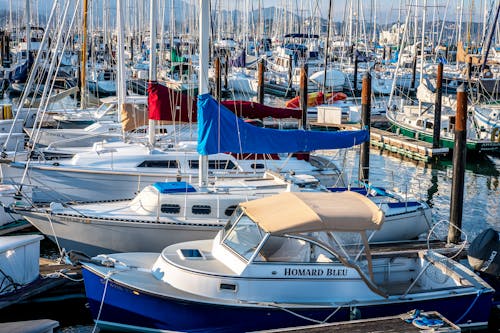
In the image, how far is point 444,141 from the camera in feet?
121

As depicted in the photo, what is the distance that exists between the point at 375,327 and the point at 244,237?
3.12 meters

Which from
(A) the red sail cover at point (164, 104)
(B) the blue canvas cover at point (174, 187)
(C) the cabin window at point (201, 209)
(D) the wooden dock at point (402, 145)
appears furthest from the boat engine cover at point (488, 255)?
(D) the wooden dock at point (402, 145)

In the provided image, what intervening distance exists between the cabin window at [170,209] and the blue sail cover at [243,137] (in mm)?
1500

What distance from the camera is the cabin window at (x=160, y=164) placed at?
23422 millimetres

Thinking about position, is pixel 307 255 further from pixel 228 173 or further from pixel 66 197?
pixel 66 197

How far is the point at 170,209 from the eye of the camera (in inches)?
734

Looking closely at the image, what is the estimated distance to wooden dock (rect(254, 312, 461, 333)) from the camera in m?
13.3

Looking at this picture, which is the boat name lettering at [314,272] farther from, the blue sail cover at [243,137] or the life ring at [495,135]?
the life ring at [495,135]

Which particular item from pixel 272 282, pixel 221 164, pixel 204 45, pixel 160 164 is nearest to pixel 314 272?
pixel 272 282

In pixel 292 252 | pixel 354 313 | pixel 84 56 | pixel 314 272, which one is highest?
pixel 84 56

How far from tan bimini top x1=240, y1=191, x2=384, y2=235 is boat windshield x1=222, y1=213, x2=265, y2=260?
0.24 meters

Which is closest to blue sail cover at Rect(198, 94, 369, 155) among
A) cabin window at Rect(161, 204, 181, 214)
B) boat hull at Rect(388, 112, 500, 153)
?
cabin window at Rect(161, 204, 181, 214)

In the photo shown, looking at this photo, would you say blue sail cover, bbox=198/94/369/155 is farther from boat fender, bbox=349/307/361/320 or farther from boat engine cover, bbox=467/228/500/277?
boat fender, bbox=349/307/361/320

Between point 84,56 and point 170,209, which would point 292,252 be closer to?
point 170,209
